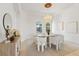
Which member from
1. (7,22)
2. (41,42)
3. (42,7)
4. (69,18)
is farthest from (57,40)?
(7,22)

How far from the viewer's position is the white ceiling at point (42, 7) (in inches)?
80.1

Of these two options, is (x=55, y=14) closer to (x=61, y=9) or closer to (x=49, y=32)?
(x=61, y=9)

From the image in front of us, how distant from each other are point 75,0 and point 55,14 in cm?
42

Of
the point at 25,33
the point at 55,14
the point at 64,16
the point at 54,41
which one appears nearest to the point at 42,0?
the point at 55,14

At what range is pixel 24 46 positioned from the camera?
213 cm

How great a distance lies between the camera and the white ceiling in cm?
204

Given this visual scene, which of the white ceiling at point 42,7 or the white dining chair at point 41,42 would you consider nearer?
the white ceiling at point 42,7

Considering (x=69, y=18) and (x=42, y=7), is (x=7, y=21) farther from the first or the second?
(x=69, y=18)

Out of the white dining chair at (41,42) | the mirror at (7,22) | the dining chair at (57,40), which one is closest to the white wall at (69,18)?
the dining chair at (57,40)

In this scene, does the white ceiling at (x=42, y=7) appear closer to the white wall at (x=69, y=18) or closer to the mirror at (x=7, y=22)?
the white wall at (x=69, y=18)

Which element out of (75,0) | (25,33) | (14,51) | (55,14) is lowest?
(14,51)

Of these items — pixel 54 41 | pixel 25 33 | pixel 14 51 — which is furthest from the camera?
pixel 54 41

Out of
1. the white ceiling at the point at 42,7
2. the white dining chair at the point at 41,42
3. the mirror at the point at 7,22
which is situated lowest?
the white dining chair at the point at 41,42

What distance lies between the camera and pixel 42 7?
210cm
